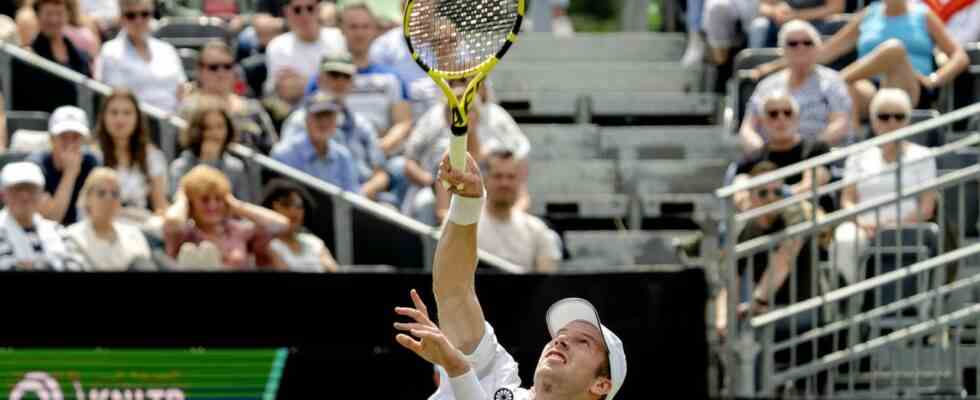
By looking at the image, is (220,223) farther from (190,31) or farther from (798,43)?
(190,31)

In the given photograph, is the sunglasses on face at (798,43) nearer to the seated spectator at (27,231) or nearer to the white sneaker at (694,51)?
the white sneaker at (694,51)

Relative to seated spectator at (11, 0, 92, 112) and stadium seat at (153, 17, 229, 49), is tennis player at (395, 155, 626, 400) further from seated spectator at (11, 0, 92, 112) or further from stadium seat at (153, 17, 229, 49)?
stadium seat at (153, 17, 229, 49)

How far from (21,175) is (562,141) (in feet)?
13.3

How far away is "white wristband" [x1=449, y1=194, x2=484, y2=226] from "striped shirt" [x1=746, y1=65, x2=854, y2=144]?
19.5ft

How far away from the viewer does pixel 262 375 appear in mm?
9742

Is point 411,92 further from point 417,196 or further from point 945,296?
point 945,296

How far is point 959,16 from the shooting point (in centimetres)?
1247

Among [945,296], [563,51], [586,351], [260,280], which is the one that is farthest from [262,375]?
[563,51]

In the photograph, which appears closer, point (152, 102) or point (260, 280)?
point (260, 280)

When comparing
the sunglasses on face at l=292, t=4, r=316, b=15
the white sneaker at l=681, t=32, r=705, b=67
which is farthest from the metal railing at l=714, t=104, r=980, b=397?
the white sneaker at l=681, t=32, r=705, b=67

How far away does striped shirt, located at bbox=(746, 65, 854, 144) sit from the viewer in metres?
11.4

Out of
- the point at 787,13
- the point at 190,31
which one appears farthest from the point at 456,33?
the point at 190,31

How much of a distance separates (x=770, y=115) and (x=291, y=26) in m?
3.45

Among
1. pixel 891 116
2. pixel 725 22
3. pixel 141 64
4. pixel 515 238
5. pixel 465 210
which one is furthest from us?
pixel 725 22
